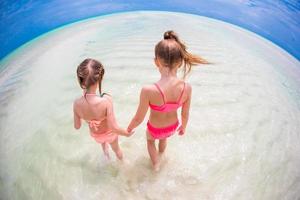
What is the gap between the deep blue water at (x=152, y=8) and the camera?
12.1 feet

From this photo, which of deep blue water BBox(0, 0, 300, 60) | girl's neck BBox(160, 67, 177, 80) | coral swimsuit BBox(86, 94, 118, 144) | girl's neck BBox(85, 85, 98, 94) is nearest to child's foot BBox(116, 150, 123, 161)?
coral swimsuit BBox(86, 94, 118, 144)

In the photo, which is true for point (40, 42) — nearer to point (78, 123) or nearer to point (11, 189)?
point (11, 189)

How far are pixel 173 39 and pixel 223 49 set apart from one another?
2.51 meters

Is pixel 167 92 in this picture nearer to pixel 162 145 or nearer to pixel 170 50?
pixel 170 50

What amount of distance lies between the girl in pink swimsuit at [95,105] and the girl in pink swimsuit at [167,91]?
0.14 meters

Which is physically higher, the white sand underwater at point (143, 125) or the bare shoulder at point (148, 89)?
the bare shoulder at point (148, 89)

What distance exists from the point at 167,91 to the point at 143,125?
39.5 inches

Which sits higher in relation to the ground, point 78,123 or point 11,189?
point 78,123

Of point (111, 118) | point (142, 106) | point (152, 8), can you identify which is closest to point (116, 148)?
point (111, 118)

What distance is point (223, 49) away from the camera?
3.81m

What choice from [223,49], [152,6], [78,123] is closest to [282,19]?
[223,49]

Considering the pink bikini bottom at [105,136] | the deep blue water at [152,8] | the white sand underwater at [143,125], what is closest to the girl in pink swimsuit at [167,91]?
the pink bikini bottom at [105,136]

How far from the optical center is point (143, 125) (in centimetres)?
251

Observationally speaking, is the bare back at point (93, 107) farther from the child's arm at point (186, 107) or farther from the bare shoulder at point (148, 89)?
the child's arm at point (186, 107)
